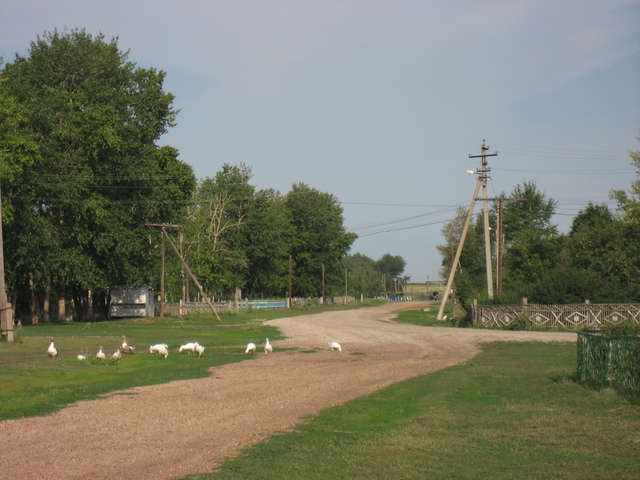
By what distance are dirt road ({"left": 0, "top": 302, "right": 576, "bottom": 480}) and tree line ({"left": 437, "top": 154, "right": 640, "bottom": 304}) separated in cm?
2103

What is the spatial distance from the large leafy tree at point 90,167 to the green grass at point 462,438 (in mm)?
36498

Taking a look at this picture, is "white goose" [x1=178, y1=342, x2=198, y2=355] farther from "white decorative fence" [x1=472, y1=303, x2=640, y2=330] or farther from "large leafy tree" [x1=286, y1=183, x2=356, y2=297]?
"large leafy tree" [x1=286, y1=183, x2=356, y2=297]

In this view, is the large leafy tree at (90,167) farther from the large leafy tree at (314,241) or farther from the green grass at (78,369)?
the large leafy tree at (314,241)

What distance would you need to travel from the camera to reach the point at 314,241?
12081cm

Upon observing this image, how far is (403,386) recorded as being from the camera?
1734 centimetres

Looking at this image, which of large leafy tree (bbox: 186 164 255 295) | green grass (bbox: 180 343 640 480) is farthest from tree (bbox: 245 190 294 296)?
green grass (bbox: 180 343 640 480)

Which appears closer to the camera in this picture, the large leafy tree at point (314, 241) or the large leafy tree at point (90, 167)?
the large leafy tree at point (90, 167)

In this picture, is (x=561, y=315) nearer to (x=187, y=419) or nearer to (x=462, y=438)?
(x=462, y=438)

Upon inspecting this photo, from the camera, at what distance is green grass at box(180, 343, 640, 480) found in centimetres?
855

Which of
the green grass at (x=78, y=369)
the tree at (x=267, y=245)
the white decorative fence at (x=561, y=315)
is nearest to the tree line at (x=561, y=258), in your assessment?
the white decorative fence at (x=561, y=315)

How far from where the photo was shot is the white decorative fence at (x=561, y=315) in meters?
39.6

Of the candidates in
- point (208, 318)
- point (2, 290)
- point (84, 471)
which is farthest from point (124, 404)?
point (208, 318)

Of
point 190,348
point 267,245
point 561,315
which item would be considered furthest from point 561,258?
point 190,348

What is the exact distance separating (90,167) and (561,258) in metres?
50.9
